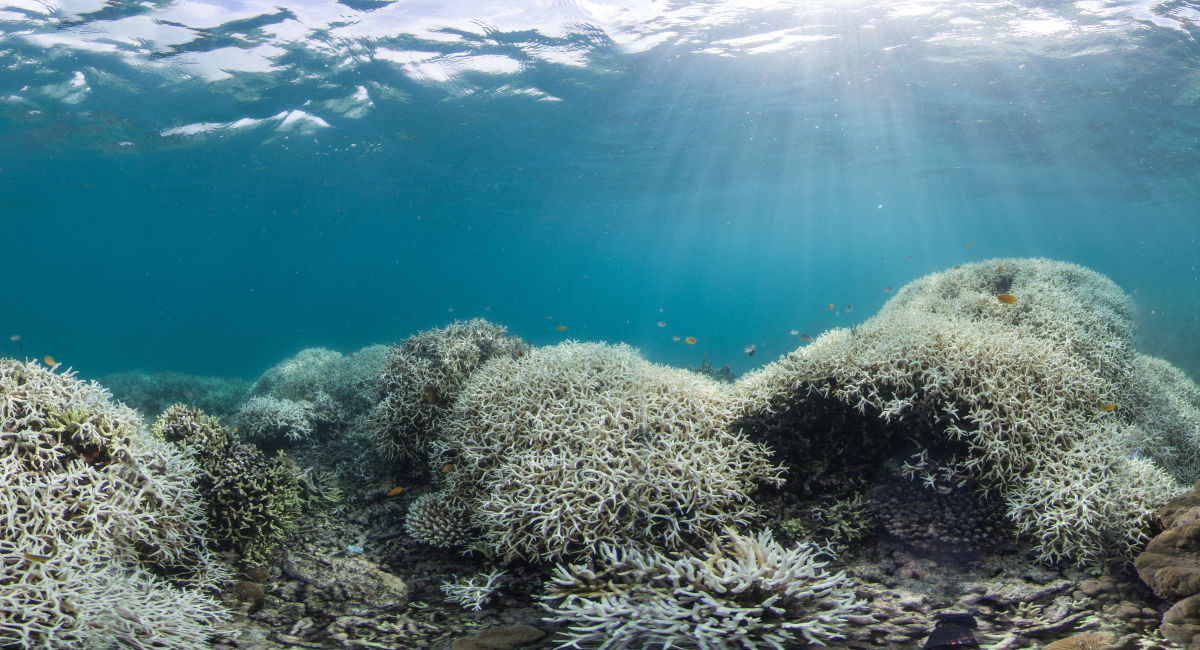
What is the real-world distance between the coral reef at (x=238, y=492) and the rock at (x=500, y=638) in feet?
8.45

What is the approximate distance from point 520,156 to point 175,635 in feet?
91.4

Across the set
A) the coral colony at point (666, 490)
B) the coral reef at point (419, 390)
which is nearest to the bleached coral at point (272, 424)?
the coral reef at point (419, 390)

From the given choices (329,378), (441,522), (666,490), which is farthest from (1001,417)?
(329,378)

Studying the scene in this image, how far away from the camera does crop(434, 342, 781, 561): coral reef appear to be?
439 cm

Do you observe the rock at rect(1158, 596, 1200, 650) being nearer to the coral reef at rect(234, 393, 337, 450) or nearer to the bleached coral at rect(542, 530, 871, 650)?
the bleached coral at rect(542, 530, 871, 650)

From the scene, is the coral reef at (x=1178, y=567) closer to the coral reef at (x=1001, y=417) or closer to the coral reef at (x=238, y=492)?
the coral reef at (x=1001, y=417)

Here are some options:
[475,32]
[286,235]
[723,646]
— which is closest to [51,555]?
[723,646]

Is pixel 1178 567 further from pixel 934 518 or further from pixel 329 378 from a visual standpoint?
pixel 329 378

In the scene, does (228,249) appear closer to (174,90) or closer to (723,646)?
(174,90)

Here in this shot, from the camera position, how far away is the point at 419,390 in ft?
23.3

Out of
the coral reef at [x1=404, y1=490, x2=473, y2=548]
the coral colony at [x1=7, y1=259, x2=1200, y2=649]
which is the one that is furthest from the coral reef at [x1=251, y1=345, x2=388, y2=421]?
the coral reef at [x1=404, y1=490, x2=473, y2=548]

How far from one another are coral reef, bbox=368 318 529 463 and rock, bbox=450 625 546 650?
11.5 feet

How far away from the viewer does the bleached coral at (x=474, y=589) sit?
166 inches

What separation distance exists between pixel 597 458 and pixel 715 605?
65.0 inches
